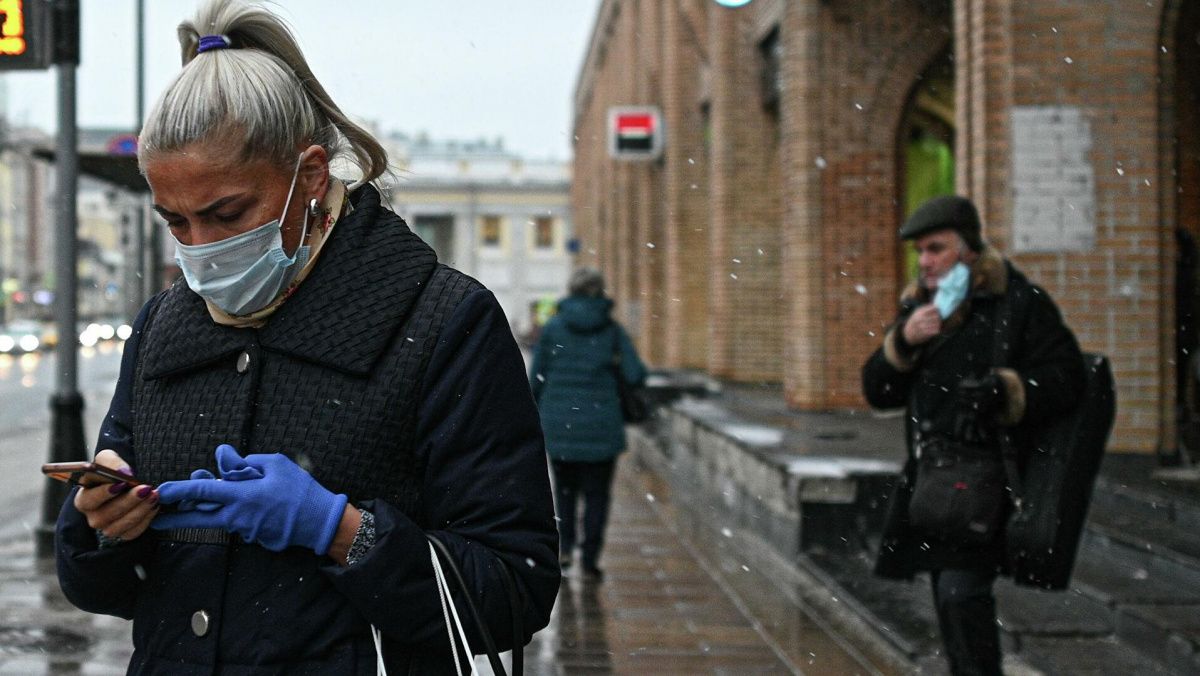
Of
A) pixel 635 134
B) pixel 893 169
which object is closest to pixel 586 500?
pixel 893 169

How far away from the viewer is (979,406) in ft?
14.6

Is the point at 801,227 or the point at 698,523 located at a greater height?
the point at 801,227

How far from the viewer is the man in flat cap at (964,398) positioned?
4516mm

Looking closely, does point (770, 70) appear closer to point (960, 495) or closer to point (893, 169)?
point (893, 169)

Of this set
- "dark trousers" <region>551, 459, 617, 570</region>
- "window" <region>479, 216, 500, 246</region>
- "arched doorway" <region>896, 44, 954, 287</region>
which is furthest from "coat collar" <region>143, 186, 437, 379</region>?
"window" <region>479, 216, 500, 246</region>

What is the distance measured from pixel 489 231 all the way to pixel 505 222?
4.79 ft

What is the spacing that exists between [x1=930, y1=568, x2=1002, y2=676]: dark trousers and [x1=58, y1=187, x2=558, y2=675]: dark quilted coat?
278 centimetres

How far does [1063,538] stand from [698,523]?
6602mm

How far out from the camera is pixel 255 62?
207 cm

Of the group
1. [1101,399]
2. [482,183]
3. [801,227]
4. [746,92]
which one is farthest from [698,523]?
[482,183]

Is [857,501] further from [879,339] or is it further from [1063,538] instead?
[879,339]

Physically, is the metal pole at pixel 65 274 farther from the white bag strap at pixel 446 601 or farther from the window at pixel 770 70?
the window at pixel 770 70

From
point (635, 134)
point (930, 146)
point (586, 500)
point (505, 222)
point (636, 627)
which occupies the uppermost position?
point (505, 222)

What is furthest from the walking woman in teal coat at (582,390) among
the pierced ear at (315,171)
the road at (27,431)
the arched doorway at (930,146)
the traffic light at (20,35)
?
the pierced ear at (315,171)
